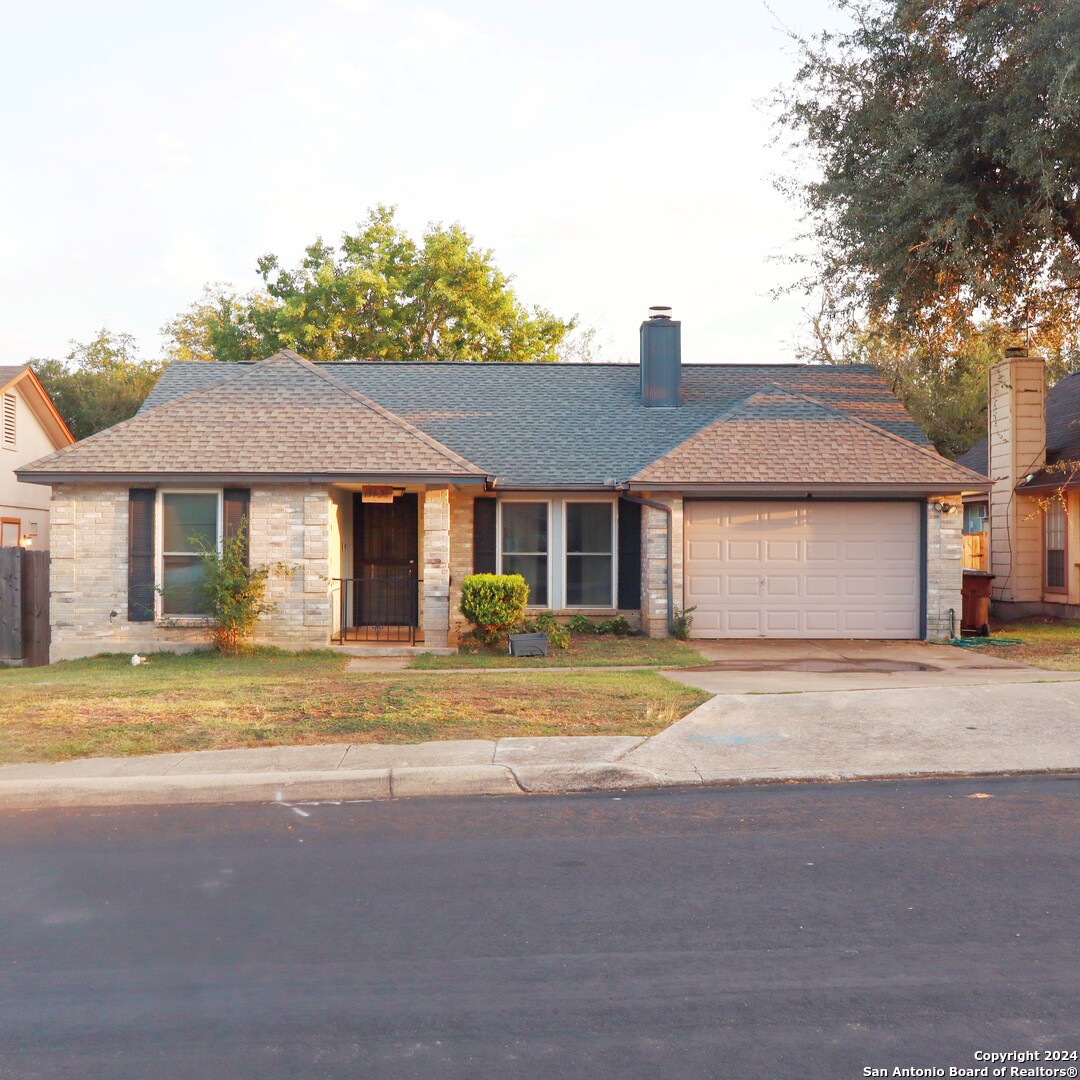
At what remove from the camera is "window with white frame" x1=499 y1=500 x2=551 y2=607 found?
710 inches

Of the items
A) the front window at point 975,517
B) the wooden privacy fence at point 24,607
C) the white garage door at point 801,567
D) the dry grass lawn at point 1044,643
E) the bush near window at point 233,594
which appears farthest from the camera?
the front window at point 975,517

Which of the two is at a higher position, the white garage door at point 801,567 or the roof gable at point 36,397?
the roof gable at point 36,397

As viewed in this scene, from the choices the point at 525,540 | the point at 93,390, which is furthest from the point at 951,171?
the point at 93,390

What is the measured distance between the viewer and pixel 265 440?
52.2 ft

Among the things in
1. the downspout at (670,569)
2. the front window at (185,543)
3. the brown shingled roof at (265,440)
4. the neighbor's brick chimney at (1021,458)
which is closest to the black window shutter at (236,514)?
the front window at (185,543)

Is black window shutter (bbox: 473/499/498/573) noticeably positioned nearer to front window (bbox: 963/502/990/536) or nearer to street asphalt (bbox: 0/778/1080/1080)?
street asphalt (bbox: 0/778/1080/1080)

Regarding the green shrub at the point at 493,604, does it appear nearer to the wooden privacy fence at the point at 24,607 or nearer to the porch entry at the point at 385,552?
the porch entry at the point at 385,552

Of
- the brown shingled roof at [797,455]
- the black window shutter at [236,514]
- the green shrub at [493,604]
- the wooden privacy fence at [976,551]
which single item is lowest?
the green shrub at [493,604]

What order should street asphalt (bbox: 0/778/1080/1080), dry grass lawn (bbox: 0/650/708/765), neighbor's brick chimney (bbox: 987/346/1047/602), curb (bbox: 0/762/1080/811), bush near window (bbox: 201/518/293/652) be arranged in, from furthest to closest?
neighbor's brick chimney (bbox: 987/346/1047/602), bush near window (bbox: 201/518/293/652), dry grass lawn (bbox: 0/650/708/765), curb (bbox: 0/762/1080/811), street asphalt (bbox: 0/778/1080/1080)

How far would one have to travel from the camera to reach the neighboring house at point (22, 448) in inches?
1015

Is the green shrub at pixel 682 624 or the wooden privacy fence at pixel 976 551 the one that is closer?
the green shrub at pixel 682 624

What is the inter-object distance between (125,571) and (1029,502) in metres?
17.2

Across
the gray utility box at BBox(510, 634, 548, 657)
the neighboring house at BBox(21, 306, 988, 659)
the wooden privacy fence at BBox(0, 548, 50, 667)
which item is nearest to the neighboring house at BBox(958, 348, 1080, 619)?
the neighboring house at BBox(21, 306, 988, 659)

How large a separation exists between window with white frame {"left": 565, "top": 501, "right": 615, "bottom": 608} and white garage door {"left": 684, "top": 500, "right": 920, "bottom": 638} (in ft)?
4.75
